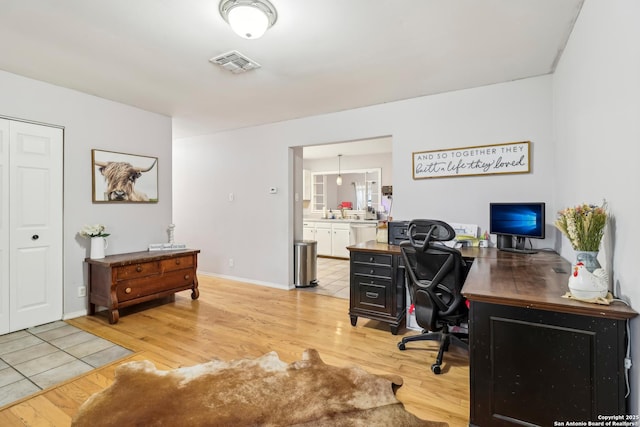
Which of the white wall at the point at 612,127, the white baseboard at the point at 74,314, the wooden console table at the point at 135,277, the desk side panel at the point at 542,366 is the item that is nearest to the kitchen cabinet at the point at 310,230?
the wooden console table at the point at 135,277

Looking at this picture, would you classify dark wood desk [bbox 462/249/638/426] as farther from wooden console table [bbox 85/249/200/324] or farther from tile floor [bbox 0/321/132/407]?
wooden console table [bbox 85/249/200/324]

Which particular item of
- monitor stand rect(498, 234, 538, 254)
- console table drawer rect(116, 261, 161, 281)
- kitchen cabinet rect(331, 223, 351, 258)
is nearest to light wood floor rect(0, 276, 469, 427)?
console table drawer rect(116, 261, 161, 281)

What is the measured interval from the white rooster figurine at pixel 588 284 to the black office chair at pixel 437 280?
81 cm

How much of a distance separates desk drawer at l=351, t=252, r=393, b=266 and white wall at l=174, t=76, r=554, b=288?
0.77m

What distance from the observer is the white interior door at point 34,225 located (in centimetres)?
294

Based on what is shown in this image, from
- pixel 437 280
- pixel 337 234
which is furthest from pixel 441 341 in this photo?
pixel 337 234

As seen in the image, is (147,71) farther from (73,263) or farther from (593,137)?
(593,137)

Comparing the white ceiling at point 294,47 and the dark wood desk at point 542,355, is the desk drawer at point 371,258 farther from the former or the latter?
the white ceiling at point 294,47

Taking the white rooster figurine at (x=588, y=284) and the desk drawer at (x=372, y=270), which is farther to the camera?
the desk drawer at (x=372, y=270)

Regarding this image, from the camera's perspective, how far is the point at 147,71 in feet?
9.33

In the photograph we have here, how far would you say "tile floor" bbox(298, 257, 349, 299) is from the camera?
4.44 m

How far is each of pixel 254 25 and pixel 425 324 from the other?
2.42 metres

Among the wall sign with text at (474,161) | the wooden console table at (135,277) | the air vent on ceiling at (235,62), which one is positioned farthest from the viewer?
the wooden console table at (135,277)

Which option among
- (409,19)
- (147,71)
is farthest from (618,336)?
Answer: (147,71)
